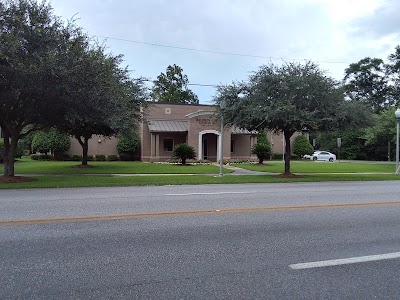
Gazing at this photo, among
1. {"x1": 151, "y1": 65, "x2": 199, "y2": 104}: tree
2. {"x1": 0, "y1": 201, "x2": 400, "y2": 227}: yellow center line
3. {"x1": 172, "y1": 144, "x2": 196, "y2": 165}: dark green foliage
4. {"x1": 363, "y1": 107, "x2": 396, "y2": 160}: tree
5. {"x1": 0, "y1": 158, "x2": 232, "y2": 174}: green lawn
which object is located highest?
{"x1": 151, "y1": 65, "x2": 199, "y2": 104}: tree

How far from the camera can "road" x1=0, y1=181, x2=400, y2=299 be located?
13.9 feet

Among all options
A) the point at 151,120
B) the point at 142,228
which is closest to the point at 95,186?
the point at 142,228

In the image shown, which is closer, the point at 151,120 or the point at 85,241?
the point at 85,241

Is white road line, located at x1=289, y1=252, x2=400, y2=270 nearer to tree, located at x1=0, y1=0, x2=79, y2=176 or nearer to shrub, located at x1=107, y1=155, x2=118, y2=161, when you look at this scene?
tree, located at x1=0, y1=0, x2=79, y2=176

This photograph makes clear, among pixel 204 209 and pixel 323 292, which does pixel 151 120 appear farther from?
pixel 323 292

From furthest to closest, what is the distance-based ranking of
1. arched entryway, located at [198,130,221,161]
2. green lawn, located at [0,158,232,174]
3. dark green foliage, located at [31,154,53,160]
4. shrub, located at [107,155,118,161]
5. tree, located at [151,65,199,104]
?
tree, located at [151,65,199,104]
arched entryway, located at [198,130,221,161]
shrub, located at [107,155,118,161]
dark green foliage, located at [31,154,53,160]
green lawn, located at [0,158,232,174]

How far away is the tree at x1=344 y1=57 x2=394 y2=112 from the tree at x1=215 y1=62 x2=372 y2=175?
6005 centimetres

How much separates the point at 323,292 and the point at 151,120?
117ft

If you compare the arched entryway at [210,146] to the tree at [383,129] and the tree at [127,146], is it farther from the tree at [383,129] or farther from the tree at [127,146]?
the tree at [383,129]

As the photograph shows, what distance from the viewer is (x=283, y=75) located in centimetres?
2042

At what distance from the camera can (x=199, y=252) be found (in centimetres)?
553

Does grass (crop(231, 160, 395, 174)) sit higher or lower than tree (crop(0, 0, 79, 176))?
lower

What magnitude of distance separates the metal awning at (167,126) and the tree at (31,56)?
2078cm

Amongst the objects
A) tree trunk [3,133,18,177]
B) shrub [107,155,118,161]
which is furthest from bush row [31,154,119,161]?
tree trunk [3,133,18,177]
